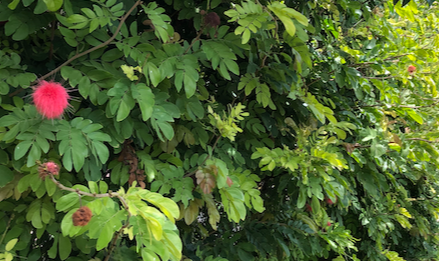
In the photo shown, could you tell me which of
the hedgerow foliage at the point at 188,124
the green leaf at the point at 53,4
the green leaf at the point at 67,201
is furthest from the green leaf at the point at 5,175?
the green leaf at the point at 53,4

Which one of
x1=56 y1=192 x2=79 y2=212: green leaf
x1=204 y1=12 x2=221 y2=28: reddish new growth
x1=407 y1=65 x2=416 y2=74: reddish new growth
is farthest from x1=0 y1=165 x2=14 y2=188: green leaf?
x1=407 y1=65 x2=416 y2=74: reddish new growth

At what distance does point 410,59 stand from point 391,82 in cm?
21

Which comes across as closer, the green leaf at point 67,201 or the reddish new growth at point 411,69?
the green leaf at point 67,201

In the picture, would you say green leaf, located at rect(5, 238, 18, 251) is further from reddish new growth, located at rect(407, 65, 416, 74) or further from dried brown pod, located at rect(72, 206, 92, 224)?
reddish new growth, located at rect(407, 65, 416, 74)

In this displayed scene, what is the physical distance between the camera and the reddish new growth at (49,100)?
75 cm

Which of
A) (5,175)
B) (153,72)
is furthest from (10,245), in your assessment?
(153,72)

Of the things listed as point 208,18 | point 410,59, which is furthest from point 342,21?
point 208,18

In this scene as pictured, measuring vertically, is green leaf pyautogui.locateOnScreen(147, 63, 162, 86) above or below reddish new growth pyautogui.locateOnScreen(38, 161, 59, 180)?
above

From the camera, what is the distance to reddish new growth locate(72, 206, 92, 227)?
2.07ft

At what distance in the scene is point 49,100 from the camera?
75 cm

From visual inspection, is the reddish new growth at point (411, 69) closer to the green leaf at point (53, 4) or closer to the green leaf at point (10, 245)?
the green leaf at point (53, 4)

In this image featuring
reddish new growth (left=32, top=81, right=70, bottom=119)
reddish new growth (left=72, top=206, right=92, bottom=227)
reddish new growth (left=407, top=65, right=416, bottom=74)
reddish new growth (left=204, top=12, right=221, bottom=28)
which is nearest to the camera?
reddish new growth (left=72, top=206, right=92, bottom=227)

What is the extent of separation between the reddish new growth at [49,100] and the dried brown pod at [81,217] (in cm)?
28

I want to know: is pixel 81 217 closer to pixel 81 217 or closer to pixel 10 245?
pixel 81 217
